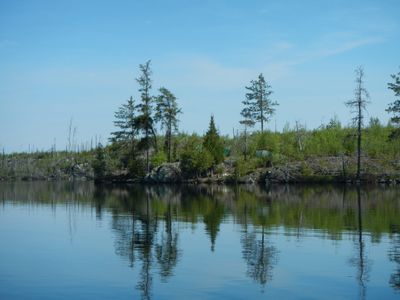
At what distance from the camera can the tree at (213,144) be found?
77.6 meters

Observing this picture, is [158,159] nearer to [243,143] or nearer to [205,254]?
[243,143]

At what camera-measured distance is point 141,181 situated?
84.1m

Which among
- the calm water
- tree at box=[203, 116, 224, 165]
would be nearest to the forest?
tree at box=[203, 116, 224, 165]

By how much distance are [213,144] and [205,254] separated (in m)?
57.6

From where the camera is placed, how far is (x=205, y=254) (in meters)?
21.0

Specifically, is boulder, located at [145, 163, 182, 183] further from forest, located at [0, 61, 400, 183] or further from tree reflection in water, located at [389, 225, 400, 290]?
tree reflection in water, located at [389, 225, 400, 290]

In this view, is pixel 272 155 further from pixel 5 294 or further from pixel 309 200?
pixel 5 294

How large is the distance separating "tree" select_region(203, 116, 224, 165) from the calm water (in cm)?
4020

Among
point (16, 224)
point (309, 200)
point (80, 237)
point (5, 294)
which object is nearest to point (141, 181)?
→ point (309, 200)

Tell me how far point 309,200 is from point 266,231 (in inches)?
726

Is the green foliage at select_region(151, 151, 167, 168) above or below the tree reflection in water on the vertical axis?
above

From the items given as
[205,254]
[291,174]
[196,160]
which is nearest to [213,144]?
[196,160]

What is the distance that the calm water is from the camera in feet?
51.6

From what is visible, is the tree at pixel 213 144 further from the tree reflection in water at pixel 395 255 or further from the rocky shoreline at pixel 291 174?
the tree reflection in water at pixel 395 255
